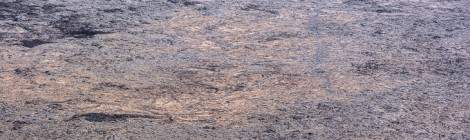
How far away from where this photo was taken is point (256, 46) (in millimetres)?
5867

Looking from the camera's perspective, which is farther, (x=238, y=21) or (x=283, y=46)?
(x=238, y=21)

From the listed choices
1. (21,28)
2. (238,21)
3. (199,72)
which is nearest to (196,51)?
(199,72)

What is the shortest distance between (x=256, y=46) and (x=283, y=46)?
0.23m

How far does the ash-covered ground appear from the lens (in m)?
4.32

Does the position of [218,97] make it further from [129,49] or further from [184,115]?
[129,49]

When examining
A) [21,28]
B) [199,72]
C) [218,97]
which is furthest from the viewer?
[21,28]

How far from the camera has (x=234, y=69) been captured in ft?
17.4

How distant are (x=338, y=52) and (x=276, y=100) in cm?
122

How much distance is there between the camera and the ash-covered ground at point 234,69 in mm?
4316

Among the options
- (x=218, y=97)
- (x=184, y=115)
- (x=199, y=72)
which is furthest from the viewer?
(x=199, y=72)

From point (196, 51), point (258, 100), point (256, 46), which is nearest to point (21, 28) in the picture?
point (196, 51)

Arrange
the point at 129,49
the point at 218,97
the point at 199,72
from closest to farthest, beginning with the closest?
the point at 218,97, the point at 199,72, the point at 129,49

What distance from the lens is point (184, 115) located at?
445cm

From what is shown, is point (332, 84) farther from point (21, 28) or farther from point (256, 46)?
point (21, 28)
